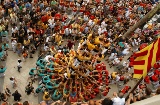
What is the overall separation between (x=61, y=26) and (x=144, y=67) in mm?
11836

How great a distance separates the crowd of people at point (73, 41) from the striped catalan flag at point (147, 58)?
16.0 ft

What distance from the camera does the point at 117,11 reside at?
25.0 m

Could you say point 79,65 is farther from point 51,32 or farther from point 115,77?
point 51,32

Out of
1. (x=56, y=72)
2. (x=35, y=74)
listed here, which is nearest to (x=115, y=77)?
(x=56, y=72)

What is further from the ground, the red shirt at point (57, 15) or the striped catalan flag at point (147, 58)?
the red shirt at point (57, 15)

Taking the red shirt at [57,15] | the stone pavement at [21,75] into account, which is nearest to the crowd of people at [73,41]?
the red shirt at [57,15]

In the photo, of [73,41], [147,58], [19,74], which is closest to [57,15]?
[73,41]

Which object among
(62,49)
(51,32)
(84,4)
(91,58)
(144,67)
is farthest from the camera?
(84,4)

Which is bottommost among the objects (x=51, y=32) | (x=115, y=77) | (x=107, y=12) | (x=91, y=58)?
(x=115, y=77)

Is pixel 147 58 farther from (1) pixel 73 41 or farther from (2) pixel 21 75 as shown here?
(1) pixel 73 41

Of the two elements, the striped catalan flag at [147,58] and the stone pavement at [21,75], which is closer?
the striped catalan flag at [147,58]

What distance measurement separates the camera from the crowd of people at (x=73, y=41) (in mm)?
17016

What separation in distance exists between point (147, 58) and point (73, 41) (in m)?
10.8

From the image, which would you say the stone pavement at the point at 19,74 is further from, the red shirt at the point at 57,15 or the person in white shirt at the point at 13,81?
the red shirt at the point at 57,15
